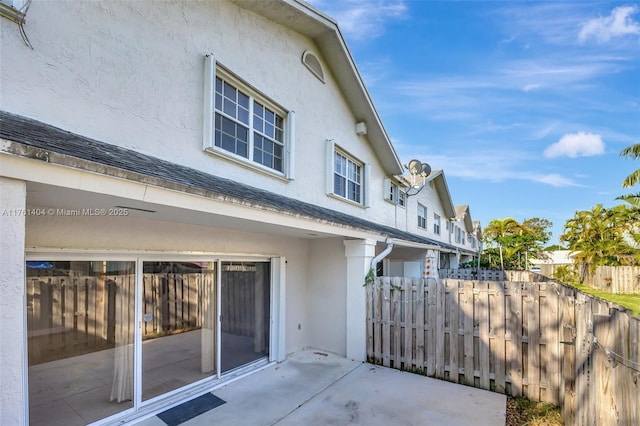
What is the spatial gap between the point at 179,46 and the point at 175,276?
402 centimetres

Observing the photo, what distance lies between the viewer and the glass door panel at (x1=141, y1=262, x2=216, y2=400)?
5.66 metres

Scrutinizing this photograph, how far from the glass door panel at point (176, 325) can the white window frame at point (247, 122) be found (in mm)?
2281

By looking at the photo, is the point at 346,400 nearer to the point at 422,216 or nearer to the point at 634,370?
the point at 634,370

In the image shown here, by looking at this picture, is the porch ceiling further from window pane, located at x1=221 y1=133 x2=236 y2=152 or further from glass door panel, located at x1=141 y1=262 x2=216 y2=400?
window pane, located at x1=221 y1=133 x2=236 y2=152

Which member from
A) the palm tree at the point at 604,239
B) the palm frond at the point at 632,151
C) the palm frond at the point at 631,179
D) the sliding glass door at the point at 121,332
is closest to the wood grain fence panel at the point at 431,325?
the sliding glass door at the point at 121,332

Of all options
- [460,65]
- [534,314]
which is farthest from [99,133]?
[460,65]

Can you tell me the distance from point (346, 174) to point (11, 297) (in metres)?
9.74

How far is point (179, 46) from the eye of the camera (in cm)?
583

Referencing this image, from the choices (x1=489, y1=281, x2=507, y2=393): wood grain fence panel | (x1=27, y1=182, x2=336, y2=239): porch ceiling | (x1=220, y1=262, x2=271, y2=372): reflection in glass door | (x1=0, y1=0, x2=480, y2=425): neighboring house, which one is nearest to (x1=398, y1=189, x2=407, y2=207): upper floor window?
(x1=0, y1=0, x2=480, y2=425): neighboring house

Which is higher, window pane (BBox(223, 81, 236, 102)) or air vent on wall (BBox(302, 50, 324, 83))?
air vent on wall (BBox(302, 50, 324, 83))

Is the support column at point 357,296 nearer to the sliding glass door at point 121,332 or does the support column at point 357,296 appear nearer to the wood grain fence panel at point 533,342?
the sliding glass door at point 121,332

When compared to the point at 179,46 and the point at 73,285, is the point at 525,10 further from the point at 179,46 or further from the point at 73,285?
the point at 73,285

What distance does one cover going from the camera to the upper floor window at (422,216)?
20.0 metres

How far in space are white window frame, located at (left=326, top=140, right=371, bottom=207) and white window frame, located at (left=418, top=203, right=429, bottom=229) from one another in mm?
8331
